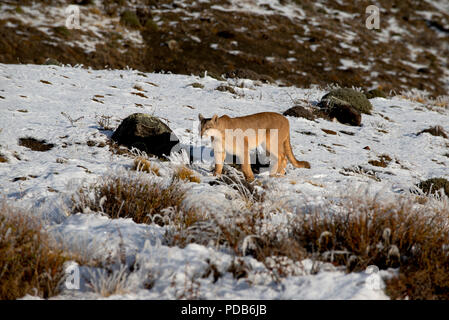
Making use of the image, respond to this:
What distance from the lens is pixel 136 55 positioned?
77.7 ft

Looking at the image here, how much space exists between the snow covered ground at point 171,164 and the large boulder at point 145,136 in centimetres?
45

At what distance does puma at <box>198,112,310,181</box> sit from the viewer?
625 centimetres

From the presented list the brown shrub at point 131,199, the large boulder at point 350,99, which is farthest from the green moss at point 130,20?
the brown shrub at point 131,199

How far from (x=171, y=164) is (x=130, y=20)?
85.6 feet

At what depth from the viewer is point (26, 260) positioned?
2689 millimetres

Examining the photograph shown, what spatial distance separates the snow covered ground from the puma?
332mm

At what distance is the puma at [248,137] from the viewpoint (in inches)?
246
